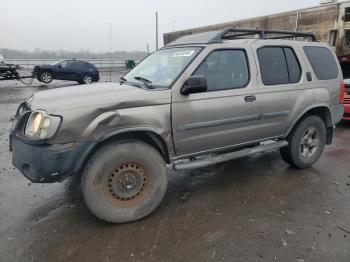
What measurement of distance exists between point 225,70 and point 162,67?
815 millimetres

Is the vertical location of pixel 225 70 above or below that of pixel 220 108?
above

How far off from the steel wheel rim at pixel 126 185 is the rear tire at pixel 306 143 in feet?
8.28

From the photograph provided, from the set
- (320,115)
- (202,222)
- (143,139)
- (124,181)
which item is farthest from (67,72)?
(202,222)

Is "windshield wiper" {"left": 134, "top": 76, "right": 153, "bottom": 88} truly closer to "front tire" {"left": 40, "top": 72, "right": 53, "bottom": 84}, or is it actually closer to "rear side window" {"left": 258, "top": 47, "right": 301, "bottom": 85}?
"rear side window" {"left": 258, "top": 47, "right": 301, "bottom": 85}

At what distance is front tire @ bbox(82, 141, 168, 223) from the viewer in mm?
3291

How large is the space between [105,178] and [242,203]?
5.64ft

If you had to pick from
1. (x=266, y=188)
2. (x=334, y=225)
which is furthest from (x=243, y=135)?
(x=334, y=225)

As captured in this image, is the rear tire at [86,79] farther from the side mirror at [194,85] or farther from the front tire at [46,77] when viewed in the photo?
the side mirror at [194,85]

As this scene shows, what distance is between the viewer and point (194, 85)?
3.56 metres

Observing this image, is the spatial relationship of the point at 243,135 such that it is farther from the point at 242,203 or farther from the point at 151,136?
the point at 151,136

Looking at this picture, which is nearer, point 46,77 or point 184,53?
point 184,53

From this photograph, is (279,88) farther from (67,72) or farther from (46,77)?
(46,77)

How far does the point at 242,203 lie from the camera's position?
157 inches

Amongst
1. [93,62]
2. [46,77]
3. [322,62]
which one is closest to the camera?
[322,62]
